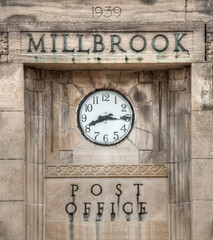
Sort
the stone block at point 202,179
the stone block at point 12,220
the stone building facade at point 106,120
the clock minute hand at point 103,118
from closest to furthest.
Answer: the stone block at point 12,220 → the stone block at point 202,179 → the stone building facade at point 106,120 → the clock minute hand at point 103,118

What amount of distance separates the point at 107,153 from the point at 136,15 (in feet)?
10.8

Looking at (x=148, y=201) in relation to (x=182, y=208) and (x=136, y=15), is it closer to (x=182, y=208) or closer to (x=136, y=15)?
(x=182, y=208)

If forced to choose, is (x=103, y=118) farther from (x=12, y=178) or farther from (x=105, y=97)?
(x=12, y=178)

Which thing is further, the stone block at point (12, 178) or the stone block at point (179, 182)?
the stone block at point (179, 182)

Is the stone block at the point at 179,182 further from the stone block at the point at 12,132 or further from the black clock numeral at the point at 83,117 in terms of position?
the stone block at the point at 12,132

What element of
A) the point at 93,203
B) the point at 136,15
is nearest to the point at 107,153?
the point at 93,203

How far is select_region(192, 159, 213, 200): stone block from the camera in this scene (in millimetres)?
30438

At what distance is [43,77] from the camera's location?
103 ft

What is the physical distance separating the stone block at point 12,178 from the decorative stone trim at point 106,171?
3.45 ft

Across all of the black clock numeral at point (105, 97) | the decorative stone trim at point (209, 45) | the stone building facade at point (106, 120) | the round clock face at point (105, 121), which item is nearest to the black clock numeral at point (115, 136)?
the round clock face at point (105, 121)

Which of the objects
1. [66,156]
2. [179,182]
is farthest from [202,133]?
[66,156]

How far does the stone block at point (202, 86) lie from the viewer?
3067 cm

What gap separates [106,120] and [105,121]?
0.04 metres

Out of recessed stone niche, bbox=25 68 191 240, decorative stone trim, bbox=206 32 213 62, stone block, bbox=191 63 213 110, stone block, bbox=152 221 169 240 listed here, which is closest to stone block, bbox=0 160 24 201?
recessed stone niche, bbox=25 68 191 240
